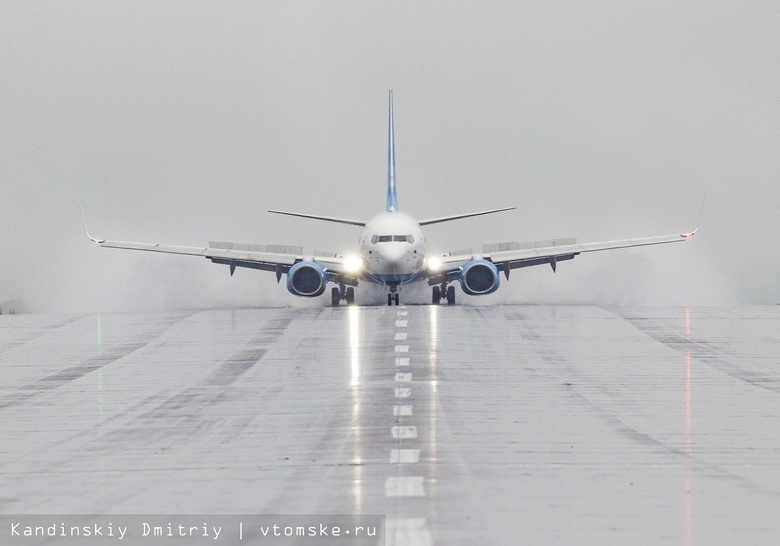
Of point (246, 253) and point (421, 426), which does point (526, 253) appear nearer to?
point (246, 253)

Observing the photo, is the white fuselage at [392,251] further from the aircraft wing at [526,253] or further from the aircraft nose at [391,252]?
the aircraft wing at [526,253]

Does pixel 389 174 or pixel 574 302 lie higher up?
pixel 389 174

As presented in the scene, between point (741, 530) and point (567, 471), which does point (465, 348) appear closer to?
→ point (567, 471)

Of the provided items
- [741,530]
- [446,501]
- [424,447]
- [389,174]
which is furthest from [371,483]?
[389,174]

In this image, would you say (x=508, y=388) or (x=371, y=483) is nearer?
(x=371, y=483)

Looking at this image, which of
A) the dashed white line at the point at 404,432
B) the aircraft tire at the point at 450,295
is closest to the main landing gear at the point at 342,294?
the aircraft tire at the point at 450,295

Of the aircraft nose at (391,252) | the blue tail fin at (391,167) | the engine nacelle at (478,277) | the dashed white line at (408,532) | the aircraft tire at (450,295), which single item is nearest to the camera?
the dashed white line at (408,532)

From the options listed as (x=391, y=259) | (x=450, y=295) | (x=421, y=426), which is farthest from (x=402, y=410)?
(x=450, y=295)

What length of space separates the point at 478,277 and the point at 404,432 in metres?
30.2

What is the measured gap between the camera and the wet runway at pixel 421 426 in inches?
458

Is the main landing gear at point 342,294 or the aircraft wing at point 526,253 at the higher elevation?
the aircraft wing at point 526,253

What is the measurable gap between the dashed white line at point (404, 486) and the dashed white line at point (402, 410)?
4449 millimetres

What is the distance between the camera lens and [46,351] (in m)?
26.8

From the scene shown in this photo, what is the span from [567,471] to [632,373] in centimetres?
894
